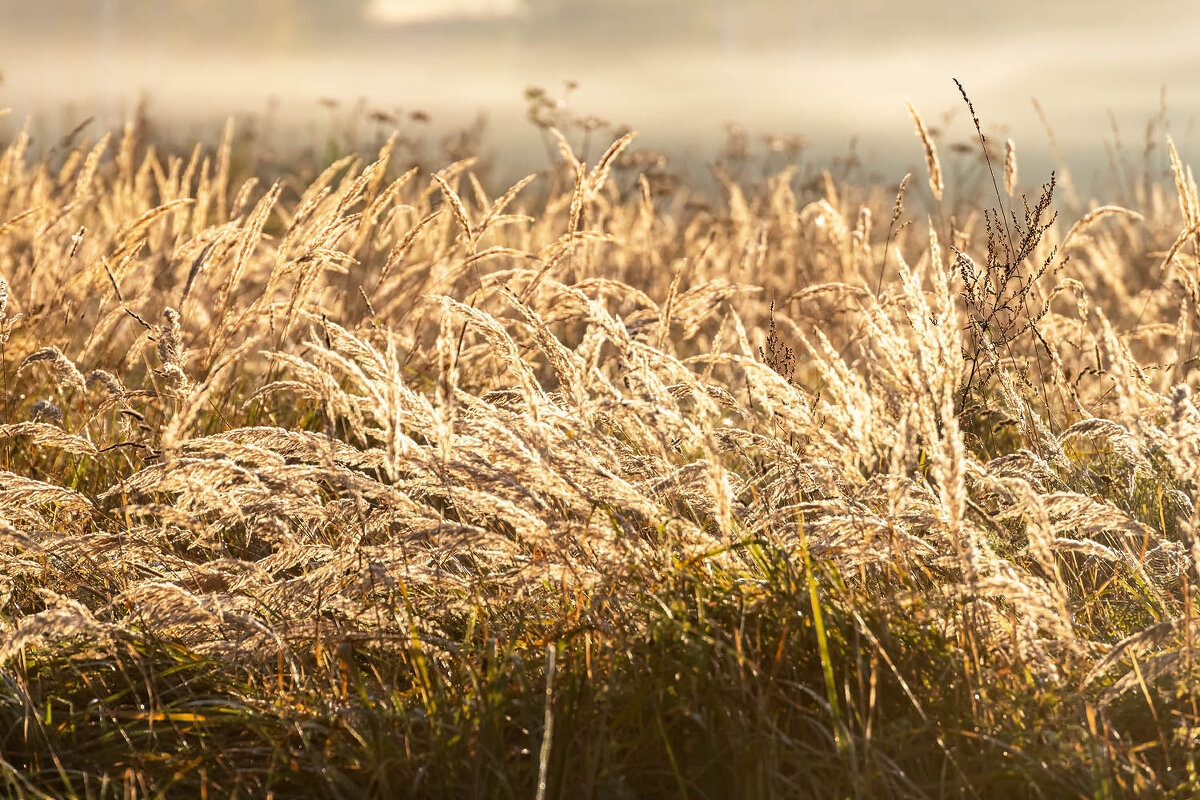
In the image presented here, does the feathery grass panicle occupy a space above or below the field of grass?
above

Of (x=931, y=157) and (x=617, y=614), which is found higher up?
(x=931, y=157)

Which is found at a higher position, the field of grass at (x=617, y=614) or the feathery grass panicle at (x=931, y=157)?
the feathery grass panicle at (x=931, y=157)

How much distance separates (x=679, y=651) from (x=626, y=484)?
0.92 feet

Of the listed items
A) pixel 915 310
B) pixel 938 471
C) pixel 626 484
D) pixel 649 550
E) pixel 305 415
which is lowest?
pixel 305 415

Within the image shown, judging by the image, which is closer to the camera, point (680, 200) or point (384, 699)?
point (384, 699)

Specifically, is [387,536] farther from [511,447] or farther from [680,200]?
[680,200]

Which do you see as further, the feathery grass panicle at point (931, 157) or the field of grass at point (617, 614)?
the feathery grass panicle at point (931, 157)

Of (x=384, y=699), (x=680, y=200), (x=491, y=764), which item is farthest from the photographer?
(x=680, y=200)

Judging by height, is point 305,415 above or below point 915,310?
below

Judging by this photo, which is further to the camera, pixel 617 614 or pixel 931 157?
pixel 931 157

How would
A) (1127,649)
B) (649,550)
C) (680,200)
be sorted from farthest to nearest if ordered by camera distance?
(680,200) < (649,550) < (1127,649)

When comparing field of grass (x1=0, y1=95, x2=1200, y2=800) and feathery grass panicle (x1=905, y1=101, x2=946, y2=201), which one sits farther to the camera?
feathery grass panicle (x1=905, y1=101, x2=946, y2=201)

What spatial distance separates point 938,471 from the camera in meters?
1.54

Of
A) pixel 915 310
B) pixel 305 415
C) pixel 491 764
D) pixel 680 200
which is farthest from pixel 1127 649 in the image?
pixel 680 200
